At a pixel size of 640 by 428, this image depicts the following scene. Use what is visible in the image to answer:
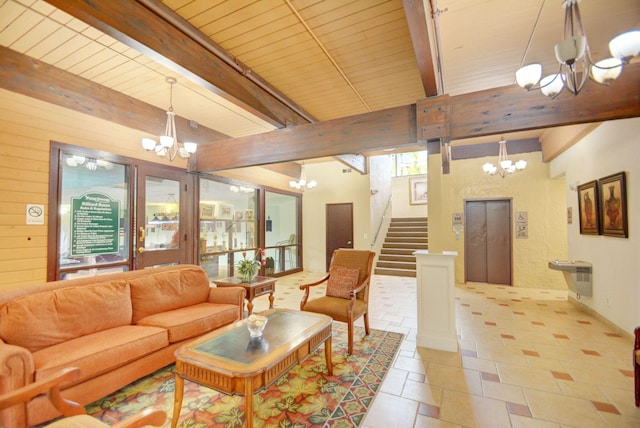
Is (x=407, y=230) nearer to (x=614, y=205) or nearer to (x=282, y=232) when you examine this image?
(x=282, y=232)

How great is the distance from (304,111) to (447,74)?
2022mm

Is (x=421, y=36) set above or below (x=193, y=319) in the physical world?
above

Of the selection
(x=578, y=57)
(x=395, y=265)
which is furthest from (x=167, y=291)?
(x=395, y=265)

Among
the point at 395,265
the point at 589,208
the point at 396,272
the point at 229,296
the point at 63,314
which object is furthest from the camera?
the point at 395,265

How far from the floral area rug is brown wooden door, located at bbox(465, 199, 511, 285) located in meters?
5.04

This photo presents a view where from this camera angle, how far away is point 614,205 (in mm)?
3678

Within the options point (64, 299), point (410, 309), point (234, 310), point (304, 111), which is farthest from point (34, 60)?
point (410, 309)

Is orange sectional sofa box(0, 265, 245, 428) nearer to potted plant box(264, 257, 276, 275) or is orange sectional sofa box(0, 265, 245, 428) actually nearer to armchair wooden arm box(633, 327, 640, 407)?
armchair wooden arm box(633, 327, 640, 407)

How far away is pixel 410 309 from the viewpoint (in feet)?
15.3

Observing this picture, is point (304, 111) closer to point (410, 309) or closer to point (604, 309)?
point (410, 309)

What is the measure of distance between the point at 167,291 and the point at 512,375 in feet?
11.8

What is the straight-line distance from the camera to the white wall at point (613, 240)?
10.7 feet

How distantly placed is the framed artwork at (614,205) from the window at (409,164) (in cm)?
757

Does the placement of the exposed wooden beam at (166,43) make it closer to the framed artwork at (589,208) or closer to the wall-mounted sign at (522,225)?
the framed artwork at (589,208)
